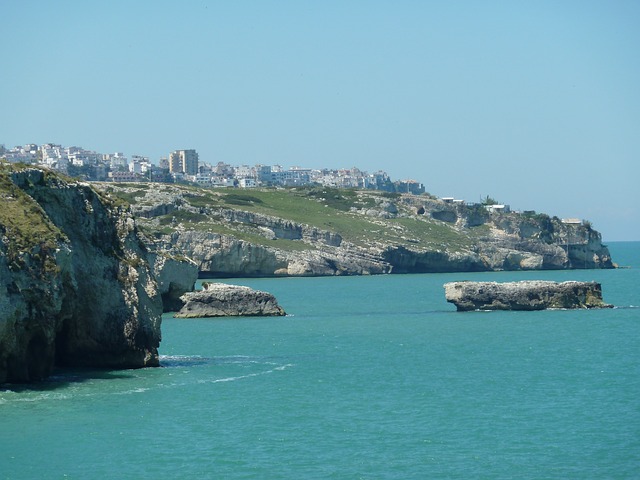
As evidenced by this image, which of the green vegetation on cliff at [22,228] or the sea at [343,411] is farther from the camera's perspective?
the green vegetation on cliff at [22,228]

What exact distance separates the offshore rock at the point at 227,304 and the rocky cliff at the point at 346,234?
1943 inches

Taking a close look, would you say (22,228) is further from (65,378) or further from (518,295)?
(518,295)

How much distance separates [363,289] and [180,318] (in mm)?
42036

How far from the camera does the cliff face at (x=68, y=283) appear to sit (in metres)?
36.2

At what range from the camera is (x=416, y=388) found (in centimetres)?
4019

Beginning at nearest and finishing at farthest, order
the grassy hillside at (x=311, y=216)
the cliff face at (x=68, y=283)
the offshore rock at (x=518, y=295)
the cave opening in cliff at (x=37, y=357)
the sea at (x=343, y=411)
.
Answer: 1. the sea at (x=343, y=411)
2. the cliff face at (x=68, y=283)
3. the cave opening in cliff at (x=37, y=357)
4. the offshore rock at (x=518, y=295)
5. the grassy hillside at (x=311, y=216)

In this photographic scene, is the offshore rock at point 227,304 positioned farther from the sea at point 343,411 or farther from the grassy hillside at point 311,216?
the grassy hillside at point 311,216

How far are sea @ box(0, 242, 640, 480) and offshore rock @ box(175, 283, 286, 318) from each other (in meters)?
12.3

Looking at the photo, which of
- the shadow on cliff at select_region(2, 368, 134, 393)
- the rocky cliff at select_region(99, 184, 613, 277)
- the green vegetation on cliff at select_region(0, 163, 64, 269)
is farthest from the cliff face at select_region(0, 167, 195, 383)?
the rocky cliff at select_region(99, 184, 613, 277)

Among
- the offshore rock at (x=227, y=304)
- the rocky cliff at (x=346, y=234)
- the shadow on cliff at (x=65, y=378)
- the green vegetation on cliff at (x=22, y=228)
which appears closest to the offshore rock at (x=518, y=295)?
Result: the offshore rock at (x=227, y=304)

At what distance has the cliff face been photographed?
3625cm

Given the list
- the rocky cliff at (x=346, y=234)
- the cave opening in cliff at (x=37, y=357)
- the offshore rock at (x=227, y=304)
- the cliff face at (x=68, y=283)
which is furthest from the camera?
the rocky cliff at (x=346, y=234)

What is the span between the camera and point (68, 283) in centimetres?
3894

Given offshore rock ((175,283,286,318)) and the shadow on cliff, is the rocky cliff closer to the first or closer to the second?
offshore rock ((175,283,286,318))
